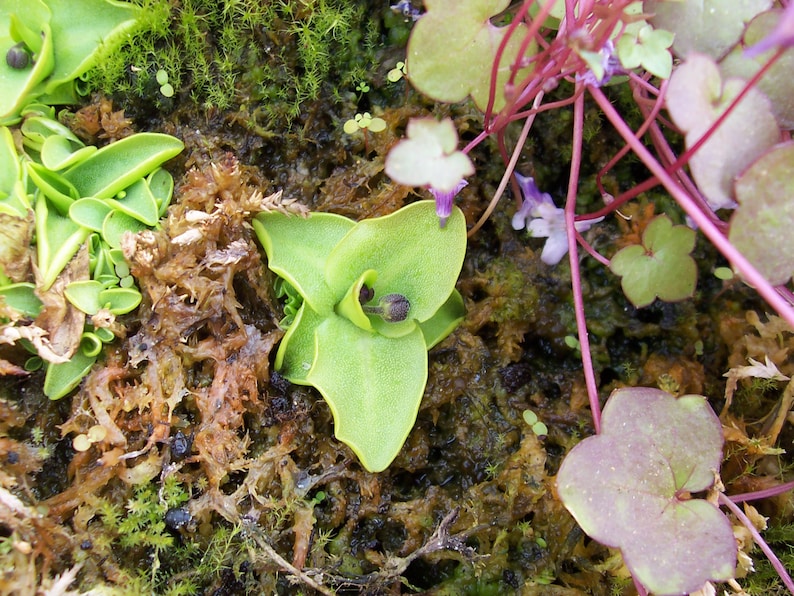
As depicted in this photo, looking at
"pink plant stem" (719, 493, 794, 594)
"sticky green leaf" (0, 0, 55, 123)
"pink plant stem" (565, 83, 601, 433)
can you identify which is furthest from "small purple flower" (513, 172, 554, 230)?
"sticky green leaf" (0, 0, 55, 123)

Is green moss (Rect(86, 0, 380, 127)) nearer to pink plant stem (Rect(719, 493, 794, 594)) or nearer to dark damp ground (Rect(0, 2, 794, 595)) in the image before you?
dark damp ground (Rect(0, 2, 794, 595))

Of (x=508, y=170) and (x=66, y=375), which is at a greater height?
(x=508, y=170)

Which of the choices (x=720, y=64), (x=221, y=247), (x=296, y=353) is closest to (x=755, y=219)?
(x=720, y=64)

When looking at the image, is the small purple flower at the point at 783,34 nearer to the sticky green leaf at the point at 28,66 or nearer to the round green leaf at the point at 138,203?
the round green leaf at the point at 138,203

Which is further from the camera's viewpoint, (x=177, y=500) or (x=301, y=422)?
(x=301, y=422)

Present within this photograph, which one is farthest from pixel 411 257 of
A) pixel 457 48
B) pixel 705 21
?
pixel 705 21

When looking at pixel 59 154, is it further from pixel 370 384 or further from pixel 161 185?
pixel 370 384

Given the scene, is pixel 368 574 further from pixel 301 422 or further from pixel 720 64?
pixel 720 64
